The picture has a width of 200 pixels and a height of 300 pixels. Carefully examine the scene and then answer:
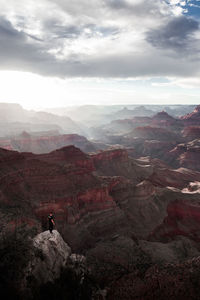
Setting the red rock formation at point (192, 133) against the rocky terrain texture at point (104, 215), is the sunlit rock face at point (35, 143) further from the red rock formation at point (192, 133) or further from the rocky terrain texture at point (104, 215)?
the rocky terrain texture at point (104, 215)

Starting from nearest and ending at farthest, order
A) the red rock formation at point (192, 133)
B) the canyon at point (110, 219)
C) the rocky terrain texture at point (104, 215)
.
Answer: the canyon at point (110, 219)
the rocky terrain texture at point (104, 215)
the red rock formation at point (192, 133)

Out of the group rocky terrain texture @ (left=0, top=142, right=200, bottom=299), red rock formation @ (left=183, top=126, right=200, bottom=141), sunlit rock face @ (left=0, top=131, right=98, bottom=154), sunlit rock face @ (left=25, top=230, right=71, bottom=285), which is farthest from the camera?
red rock formation @ (left=183, top=126, right=200, bottom=141)

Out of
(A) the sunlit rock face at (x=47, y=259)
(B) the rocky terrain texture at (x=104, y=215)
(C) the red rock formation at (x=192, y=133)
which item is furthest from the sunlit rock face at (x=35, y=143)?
(A) the sunlit rock face at (x=47, y=259)

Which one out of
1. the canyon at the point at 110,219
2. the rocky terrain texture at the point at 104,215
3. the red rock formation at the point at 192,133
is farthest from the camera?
the red rock formation at the point at 192,133

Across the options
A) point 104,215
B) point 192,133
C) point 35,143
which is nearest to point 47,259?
point 104,215

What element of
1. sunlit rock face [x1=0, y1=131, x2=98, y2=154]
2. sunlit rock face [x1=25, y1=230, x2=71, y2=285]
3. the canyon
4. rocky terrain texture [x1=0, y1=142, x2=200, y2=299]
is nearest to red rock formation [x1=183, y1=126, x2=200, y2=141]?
sunlit rock face [x1=0, y1=131, x2=98, y2=154]

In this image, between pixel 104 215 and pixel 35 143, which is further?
pixel 35 143

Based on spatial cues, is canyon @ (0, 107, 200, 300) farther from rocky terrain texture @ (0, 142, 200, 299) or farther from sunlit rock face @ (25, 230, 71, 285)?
sunlit rock face @ (25, 230, 71, 285)

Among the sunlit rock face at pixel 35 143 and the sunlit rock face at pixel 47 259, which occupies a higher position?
the sunlit rock face at pixel 47 259

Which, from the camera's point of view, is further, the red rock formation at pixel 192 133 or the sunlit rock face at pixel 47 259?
the red rock formation at pixel 192 133

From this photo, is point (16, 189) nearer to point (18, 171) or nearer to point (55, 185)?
point (18, 171)

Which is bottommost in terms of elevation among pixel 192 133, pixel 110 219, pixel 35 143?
pixel 110 219

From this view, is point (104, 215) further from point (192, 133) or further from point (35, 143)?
point (192, 133)

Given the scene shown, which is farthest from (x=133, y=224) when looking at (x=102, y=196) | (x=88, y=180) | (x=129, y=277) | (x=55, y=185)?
(x=129, y=277)
